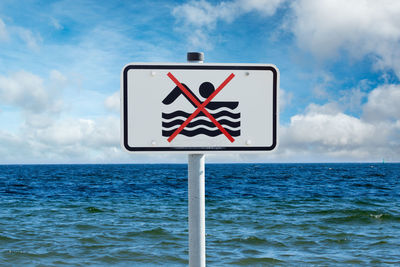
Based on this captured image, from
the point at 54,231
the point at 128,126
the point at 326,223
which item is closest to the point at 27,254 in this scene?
the point at 54,231

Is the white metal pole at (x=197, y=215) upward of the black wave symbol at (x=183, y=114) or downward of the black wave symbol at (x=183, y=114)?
downward

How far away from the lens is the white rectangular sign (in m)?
1.89

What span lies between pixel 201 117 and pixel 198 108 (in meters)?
0.05

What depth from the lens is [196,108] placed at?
6.20 feet

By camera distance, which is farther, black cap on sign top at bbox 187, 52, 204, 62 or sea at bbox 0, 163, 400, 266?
sea at bbox 0, 163, 400, 266

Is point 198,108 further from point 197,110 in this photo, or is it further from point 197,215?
point 197,215

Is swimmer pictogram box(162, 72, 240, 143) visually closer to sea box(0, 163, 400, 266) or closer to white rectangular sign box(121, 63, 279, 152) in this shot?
white rectangular sign box(121, 63, 279, 152)

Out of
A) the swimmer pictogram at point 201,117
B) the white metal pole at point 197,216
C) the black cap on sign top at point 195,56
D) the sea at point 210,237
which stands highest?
the black cap on sign top at point 195,56

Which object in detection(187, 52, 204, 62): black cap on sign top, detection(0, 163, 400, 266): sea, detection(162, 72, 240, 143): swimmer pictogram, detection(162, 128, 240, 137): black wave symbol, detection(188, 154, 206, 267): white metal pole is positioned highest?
detection(187, 52, 204, 62): black cap on sign top

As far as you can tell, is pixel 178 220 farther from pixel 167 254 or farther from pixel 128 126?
pixel 128 126

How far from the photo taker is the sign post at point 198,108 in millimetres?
1886

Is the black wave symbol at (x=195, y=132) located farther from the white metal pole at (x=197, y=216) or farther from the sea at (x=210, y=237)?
the sea at (x=210, y=237)

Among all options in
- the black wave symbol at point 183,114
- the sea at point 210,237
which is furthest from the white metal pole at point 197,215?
the sea at point 210,237

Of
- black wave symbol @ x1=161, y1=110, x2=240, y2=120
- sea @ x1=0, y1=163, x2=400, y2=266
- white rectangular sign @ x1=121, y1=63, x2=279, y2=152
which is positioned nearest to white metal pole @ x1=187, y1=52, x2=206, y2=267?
white rectangular sign @ x1=121, y1=63, x2=279, y2=152
